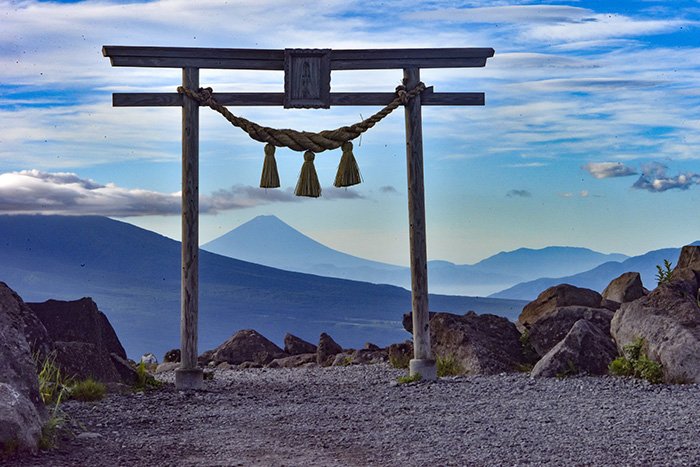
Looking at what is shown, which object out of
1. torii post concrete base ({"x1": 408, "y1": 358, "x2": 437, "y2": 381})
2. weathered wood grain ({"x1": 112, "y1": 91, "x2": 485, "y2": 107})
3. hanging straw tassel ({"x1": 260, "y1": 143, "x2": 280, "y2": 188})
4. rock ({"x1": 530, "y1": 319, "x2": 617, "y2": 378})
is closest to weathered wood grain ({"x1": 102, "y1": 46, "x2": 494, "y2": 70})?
weathered wood grain ({"x1": 112, "y1": 91, "x2": 485, "y2": 107})

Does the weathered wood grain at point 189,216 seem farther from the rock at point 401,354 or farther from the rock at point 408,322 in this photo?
the rock at point 408,322

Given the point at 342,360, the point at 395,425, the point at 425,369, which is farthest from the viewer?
the point at 342,360

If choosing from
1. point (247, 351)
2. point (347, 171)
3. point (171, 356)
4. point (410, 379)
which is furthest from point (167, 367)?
point (347, 171)

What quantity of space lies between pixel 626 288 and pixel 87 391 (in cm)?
1025

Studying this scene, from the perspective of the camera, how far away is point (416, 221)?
13.5m

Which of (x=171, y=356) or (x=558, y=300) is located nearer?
A: (x=558, y=300)

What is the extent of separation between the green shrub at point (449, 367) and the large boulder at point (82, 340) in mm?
4348

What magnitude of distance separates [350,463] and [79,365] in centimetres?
583

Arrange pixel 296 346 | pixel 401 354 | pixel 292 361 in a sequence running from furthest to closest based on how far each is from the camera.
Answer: pixel 296 346 → pixel 292 361 → pixel 401 354

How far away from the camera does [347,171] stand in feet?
44.1

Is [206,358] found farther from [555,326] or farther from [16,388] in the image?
[16,388]

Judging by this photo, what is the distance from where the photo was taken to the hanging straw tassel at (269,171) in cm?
1340

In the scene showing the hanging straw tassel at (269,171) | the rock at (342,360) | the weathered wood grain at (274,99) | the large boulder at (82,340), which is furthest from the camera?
the rock at (342,360)

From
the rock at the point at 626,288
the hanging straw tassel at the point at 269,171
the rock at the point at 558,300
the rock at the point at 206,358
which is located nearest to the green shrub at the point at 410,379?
the hanging straw tassel at the point at 269,171
